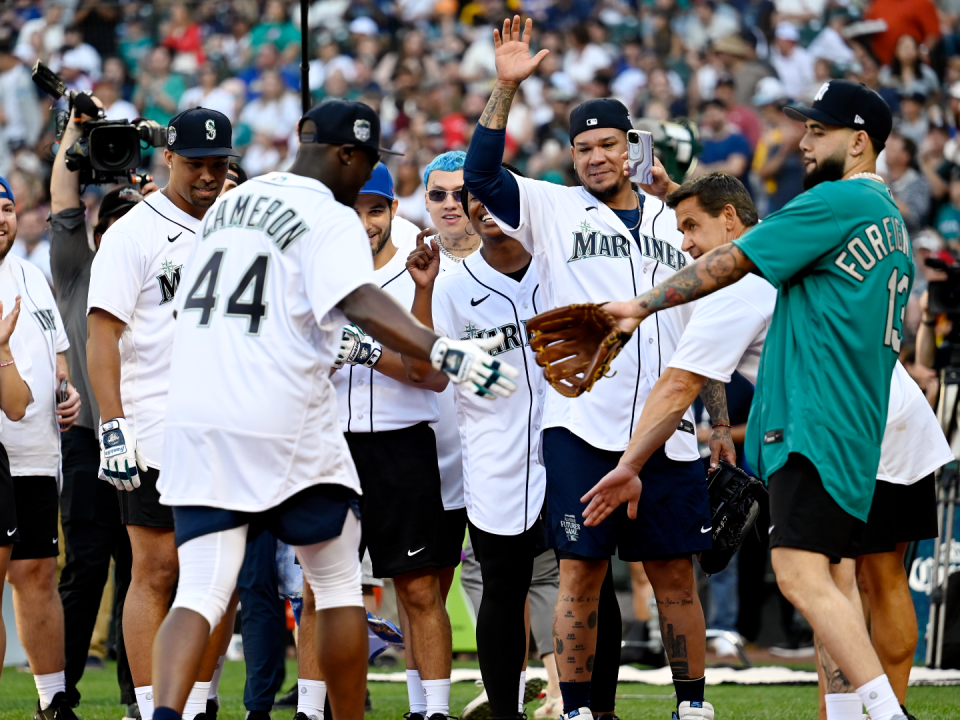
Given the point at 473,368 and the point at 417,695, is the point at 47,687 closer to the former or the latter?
the point at 417,695

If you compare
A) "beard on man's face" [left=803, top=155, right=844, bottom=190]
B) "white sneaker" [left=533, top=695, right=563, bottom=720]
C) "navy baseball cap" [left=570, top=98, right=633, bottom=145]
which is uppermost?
"navy baseball cap" [left=570, top=98, right=633, bottom=145]

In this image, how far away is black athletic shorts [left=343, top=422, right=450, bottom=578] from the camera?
5.70m

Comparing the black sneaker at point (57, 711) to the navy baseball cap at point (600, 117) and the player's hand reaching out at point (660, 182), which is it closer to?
the navy baseball cap at point (600, 117)

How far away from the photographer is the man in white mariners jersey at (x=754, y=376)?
17.0ft

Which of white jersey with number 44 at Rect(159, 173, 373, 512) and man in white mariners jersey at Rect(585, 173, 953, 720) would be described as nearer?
white jersey with number 44 at Rect(159, 173, 373, 512)

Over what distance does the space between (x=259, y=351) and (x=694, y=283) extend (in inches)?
62.1

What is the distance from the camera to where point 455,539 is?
6.07 metres

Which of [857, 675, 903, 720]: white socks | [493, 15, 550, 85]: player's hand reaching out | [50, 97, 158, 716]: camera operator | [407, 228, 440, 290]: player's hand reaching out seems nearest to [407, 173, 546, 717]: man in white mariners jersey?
[407, 228, 440, 290]: player's hand reaching out

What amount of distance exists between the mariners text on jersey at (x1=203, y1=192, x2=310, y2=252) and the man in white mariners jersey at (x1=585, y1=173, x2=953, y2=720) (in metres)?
1.69

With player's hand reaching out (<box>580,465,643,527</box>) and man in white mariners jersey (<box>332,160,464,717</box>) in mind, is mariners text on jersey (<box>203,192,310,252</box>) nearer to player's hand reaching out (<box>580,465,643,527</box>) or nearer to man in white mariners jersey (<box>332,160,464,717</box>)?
man in white mariners jersey (<box>332,160,464,717</box>)

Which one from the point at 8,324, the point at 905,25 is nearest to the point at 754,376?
the point at 8,324

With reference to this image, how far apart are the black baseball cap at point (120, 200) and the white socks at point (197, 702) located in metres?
2.95

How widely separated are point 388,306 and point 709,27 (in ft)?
43.9

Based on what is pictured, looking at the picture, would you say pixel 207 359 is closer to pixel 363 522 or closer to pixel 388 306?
pixel 388 306
